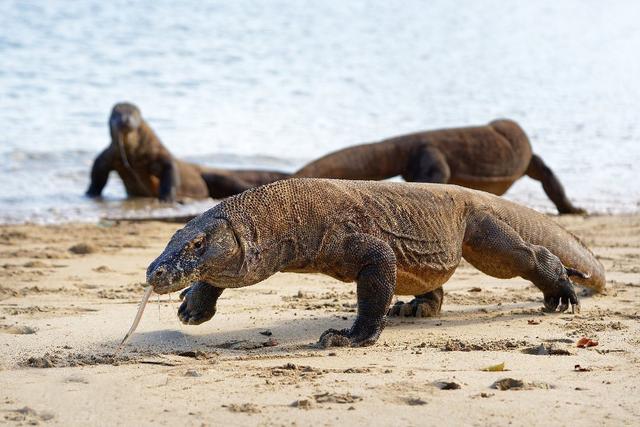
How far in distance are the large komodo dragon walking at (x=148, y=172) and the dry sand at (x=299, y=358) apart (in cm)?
600

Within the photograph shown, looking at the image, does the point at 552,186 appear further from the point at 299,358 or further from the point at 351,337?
the point at 299,358

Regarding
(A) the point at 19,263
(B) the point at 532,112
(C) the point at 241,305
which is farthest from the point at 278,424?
(B) the point at 532,112

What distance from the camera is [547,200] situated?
47.2 ft

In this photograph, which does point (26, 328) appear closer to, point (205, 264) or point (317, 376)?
point (205, 264)

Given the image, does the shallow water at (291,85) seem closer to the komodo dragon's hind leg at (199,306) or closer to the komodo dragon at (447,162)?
the komodo dragon at (447,162)

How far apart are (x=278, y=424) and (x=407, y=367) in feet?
3.92

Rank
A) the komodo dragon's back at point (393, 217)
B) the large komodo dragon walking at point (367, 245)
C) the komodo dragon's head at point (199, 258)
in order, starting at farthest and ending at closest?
the komodo dragon's back at point (393, 217)
the large komodo dragon walking at point (367, 245)
the komodo dragon's head at point (199, 258)

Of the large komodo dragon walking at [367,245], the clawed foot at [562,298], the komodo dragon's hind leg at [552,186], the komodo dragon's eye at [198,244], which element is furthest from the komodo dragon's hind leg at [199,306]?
the komodo dragon's hind leg at [552,186]

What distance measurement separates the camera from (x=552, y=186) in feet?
44.2

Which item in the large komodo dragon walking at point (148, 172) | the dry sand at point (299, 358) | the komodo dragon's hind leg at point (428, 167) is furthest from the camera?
the large komodo dragon walking at point (148, 172)

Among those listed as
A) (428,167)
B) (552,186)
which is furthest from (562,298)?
(552,186)

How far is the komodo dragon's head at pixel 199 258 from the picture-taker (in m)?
5.63

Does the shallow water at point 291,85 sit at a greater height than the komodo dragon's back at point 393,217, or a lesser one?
lesser

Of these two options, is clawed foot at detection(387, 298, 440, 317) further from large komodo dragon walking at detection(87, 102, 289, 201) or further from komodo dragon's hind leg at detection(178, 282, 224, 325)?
large komodo dragon walking at detection(87, 102, 289, 201)
